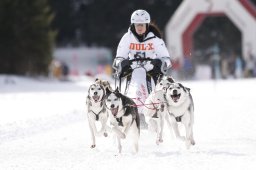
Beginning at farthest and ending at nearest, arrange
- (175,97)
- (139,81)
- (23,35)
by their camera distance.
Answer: (23,35) → (139,81) → (175,97)

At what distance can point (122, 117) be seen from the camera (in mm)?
8461

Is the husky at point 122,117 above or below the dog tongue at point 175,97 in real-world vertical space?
below

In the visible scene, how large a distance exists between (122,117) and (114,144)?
0.90m

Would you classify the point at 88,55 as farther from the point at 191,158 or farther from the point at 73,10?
the point at 191,158

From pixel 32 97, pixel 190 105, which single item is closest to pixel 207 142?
pixel 190 105

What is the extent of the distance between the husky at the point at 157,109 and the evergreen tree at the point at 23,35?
2587cm

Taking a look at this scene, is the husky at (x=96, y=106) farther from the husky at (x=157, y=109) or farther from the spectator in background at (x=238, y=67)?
the spectator in background at (x=238, y=67)

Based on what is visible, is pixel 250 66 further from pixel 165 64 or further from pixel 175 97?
pixel 175 97

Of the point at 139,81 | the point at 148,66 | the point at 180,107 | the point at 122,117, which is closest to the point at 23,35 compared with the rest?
the point at 148,66

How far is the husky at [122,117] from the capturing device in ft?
27.6

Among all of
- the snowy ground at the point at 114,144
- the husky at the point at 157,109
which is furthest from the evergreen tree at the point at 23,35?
the husky at the point at 157,109

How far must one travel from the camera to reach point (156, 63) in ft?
32.4

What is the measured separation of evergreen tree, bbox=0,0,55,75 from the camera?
35062 millimetres

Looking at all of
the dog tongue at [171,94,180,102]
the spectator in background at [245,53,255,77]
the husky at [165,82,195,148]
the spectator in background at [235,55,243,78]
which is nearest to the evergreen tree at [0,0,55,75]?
the spectator in background at [235,55,243,78]
